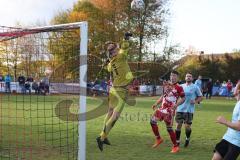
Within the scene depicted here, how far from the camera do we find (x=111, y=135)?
41.3 ft

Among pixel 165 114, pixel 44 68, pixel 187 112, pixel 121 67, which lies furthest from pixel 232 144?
pixel 44 68

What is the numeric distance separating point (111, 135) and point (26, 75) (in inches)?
134

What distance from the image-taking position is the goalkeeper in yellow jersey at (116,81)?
9.55m

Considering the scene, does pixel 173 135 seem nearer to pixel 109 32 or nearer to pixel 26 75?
pixel 26 75

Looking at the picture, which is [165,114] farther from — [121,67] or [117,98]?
[121,67]

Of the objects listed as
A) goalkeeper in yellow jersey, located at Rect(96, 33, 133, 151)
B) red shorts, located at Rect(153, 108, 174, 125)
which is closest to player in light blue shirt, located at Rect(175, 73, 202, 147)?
red shorts, located at Rect(153, 108, 174, 125)

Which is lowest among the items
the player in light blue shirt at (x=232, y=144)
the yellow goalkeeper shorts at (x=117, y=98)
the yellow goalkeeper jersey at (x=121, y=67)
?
the player in light blue shirt at (x=232, y=144)

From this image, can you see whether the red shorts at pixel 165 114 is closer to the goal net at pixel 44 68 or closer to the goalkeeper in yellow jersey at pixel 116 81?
the goalkeeper in yellow jersey at pixel 116 81

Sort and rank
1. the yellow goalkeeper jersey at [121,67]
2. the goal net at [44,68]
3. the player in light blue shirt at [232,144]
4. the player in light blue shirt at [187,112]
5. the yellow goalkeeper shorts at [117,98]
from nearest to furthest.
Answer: the player in light blue shirt at [232,144] < the goal net at [44,68] < the yellow goalkeeper jersey at [121,67] < the yellow goalkeeper shorts at [117,98] < the player in light blue shirt at [187,112]

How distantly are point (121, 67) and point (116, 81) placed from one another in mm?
364

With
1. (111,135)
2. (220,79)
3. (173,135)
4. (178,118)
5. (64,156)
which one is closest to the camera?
(64,156)

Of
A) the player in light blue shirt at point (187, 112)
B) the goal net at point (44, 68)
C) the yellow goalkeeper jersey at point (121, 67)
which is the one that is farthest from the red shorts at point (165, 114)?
the goal net at point (44, 68)

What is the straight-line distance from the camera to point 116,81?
32.2 ft

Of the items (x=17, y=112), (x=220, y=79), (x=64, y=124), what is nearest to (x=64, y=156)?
(x=64, y=124)
